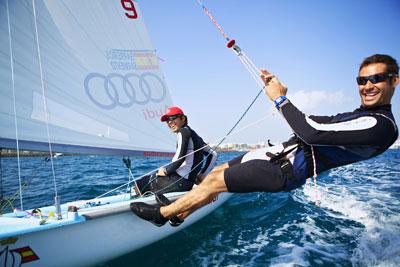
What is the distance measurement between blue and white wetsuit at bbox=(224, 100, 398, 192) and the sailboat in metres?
1.48

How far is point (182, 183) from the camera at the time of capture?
12.1 ft

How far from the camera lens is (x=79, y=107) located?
3631mm

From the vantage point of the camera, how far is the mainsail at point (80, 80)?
2984 mm

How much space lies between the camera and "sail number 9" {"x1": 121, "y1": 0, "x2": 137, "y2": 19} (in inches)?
182

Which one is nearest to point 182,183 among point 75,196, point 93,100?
point 93,100

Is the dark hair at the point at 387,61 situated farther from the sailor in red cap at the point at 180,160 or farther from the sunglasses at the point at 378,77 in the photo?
the sailor in red cap at the point at 180,160

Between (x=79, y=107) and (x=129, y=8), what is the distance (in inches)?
90.8

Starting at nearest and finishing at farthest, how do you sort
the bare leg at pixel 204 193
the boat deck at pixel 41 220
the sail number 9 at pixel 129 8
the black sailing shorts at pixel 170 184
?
1. the boat deck at pixel 41 220
2. the bare leg at pixel 204 193
3. the black sailing shorts at pixel 170 184
4. the sail number 9 at pixel 129 8

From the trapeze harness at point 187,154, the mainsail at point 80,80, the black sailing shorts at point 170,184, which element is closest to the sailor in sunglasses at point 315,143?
the trapeze harness at point 187,154

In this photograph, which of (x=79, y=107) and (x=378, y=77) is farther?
(x=79, y=107)

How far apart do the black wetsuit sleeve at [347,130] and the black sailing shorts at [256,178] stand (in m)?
0.39

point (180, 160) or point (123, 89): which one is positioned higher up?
point (123, 89)

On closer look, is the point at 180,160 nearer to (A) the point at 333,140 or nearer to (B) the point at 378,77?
(A) the point at 333,140

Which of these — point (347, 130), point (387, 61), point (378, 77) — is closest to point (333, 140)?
point (347, 130)
